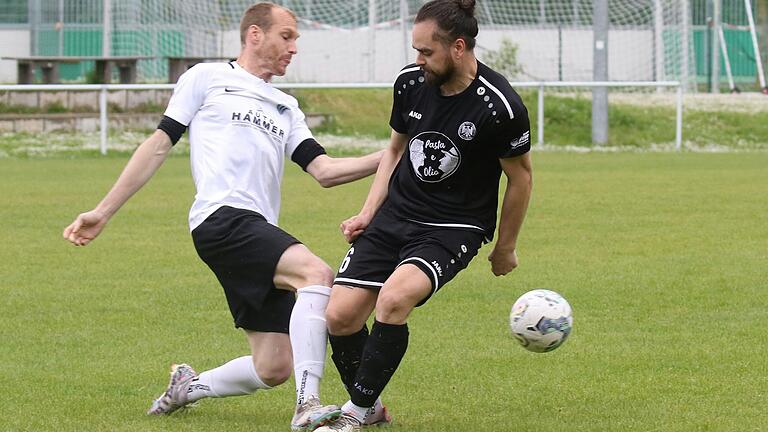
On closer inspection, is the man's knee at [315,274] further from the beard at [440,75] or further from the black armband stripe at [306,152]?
the beard at [440,75]

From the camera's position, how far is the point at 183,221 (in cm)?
1360

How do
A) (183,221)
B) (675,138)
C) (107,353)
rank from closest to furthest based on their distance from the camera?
(107,353)
(183,221)
(675,138)

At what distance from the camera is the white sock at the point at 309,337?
209 inches

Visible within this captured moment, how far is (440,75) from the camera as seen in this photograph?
5.34 metres

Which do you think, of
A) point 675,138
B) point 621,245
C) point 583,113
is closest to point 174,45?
point 583,113

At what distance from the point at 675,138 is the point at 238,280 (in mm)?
21111

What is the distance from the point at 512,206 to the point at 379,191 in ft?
1.89

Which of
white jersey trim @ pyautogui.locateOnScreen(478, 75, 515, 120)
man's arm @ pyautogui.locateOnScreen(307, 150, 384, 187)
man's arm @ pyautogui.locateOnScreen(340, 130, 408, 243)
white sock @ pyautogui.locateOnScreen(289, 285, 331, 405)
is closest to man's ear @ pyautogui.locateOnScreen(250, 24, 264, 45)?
man's arm @ pyautogui.locateOnScreen(307, 150, 384, 187)

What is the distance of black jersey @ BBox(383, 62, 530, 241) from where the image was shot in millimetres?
5359

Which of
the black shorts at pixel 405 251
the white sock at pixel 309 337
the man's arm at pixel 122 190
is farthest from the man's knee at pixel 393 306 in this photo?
the man's arm at pixel 122 190

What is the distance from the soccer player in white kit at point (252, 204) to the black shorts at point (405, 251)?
Result: 15 centimetres

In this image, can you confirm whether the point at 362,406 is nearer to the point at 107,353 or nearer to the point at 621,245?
the point at 107,353

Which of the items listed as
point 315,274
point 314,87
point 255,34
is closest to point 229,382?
point 315,274

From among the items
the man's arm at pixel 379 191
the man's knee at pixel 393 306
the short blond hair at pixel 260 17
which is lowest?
the man's knee at pixel 393 306
